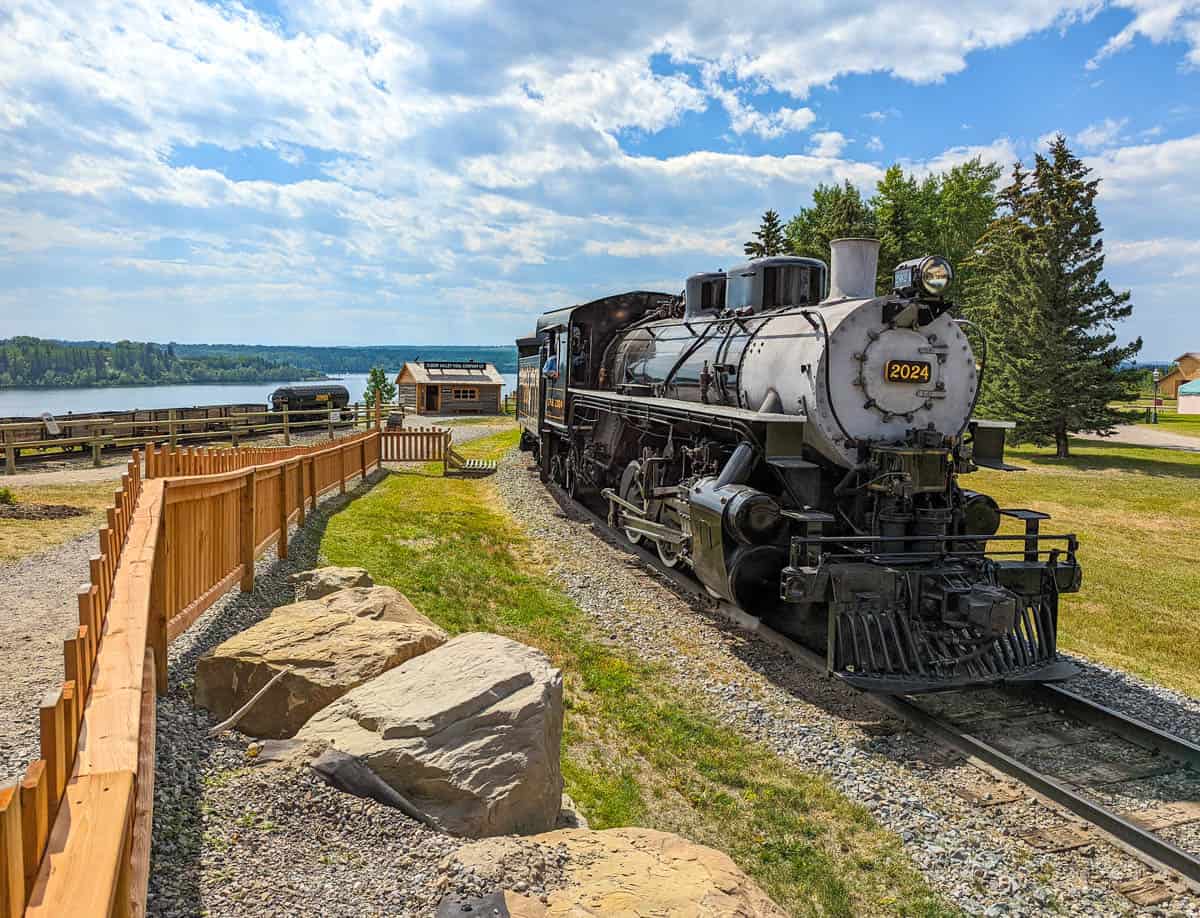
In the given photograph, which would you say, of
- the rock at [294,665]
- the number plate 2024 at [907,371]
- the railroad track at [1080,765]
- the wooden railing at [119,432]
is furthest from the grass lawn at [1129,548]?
the wooden railing at [119,432]

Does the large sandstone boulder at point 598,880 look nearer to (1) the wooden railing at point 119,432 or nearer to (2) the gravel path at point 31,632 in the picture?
(2) the gravel path at point 31,632

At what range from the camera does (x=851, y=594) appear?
260 inches

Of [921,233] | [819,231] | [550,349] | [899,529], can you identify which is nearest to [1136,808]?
[899,529]

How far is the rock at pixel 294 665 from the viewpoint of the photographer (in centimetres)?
450

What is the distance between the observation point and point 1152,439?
33.6m

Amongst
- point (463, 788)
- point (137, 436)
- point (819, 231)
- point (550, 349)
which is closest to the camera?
point (463, 788)

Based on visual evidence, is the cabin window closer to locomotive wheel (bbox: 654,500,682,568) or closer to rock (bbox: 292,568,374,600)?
locomotive wheel (bbox: 654,500,682,568)

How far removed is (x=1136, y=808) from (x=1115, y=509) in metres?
13.5

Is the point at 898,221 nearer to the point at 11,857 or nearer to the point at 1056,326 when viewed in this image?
the point at 1056,326

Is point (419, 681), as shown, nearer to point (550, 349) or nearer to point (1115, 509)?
point (550, 349)

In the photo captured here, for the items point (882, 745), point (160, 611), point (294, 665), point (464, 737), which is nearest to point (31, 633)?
point (160, 611)

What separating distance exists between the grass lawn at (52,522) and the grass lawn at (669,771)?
3.26 meters

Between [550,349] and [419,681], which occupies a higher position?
[550,349]

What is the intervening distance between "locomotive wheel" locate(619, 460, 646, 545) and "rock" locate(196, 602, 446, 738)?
19.6ft
